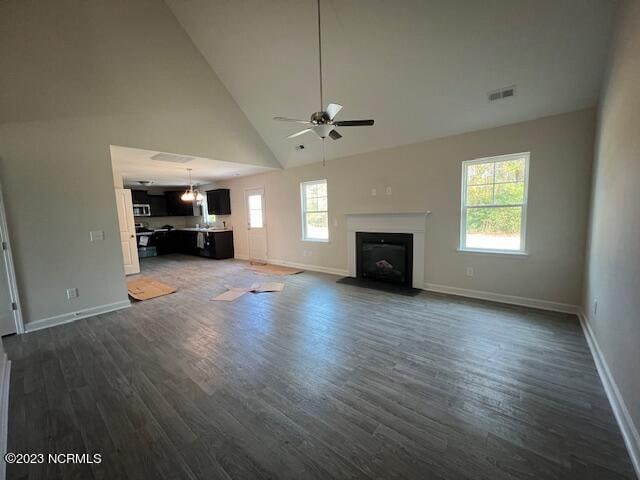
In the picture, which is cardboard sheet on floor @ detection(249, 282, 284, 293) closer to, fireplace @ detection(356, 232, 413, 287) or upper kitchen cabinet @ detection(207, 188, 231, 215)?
fireplace @ detection(356, 232, 413, 287)

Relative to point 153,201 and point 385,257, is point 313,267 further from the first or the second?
point 153,201

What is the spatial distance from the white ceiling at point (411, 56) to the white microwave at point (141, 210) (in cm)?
622

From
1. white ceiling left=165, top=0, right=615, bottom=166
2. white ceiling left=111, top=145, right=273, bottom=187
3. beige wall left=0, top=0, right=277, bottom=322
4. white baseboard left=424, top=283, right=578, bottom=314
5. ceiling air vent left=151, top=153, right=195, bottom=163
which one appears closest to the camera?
white ceiling left=165, top=0, right=615, bottom=166

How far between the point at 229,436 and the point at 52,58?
448 centimetres

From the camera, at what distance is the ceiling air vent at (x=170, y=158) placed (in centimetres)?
444

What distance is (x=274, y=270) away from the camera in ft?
20.6

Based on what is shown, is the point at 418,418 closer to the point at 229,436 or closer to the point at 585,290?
the point at 229,436

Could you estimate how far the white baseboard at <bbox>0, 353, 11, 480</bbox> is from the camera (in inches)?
59.3

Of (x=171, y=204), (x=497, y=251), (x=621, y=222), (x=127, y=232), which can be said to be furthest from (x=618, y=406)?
(x=171, y=204)

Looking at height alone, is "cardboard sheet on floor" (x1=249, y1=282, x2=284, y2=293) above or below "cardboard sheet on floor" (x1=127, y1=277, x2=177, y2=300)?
below

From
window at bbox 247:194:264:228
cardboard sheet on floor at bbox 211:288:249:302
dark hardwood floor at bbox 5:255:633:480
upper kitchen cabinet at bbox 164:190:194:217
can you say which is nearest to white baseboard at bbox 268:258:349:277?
window at bbox 247:194:264:228

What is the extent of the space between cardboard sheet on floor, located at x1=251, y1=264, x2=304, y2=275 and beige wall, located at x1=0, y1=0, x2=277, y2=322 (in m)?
2.79

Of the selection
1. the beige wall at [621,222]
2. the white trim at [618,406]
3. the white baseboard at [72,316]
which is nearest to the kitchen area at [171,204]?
the white baseboard at [72,316]

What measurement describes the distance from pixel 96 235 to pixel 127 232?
2.79m
